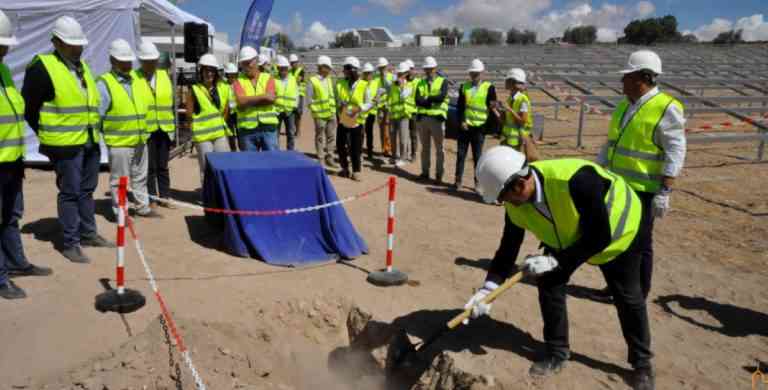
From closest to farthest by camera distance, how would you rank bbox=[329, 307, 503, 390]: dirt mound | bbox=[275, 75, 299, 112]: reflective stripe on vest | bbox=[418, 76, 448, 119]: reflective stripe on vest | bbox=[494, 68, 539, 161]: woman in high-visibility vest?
bbox=[329, 307, 503, 390]: dirt mound < bbox=[494, 68, 539, 161]: woman in high-visibility vest < bbox=[418, 76, 448, 119]: reflective stripe on vest < bbox=[275, 75, 299, 112]: reflective stripe on vest

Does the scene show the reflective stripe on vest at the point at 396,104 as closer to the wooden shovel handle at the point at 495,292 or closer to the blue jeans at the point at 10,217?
the blue jeans at the point at 10,217

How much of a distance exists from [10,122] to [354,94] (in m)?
5.44

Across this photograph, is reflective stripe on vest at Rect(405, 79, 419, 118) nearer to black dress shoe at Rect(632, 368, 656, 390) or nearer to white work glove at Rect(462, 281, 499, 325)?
white work glove at Rect(462, 281, 499, 325)

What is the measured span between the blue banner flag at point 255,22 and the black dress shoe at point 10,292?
1272 cm

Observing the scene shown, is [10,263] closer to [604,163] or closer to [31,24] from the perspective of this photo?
[604,163]

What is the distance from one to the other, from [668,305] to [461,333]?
205 centimetres

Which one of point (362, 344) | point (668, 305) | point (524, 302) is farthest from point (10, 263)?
point (668, 305)

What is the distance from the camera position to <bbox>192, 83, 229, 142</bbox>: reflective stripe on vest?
6.89 m

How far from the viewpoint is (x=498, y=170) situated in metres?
2.99

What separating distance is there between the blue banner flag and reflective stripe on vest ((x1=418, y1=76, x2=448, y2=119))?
8.32 meters

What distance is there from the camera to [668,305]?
4973 mm

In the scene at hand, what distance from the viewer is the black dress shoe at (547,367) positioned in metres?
3.62

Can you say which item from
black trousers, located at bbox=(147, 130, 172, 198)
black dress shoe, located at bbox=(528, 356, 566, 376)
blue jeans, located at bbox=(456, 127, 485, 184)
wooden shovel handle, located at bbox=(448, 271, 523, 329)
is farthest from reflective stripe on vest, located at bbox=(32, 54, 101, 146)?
blue jeans, located at bbox=(456, 127, 485, 184)

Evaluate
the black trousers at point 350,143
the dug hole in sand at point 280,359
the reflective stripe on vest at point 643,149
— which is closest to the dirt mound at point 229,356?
the dug hole in sand at point 280,359
